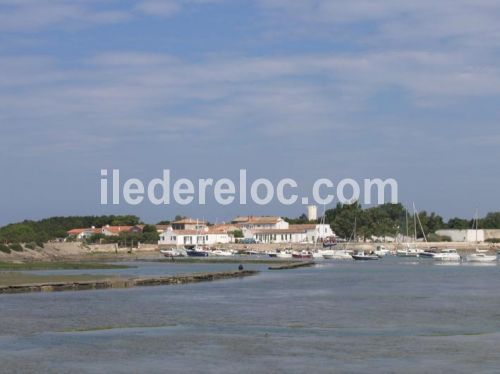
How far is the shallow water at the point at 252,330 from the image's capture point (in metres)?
26.0

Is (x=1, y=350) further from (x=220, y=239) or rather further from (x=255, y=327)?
(x=220, y=239)

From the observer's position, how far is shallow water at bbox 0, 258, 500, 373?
25984 mm

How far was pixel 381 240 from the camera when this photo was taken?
177 m

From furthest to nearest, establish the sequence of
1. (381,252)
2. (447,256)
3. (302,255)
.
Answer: (381,252), (302,255), (447,256)

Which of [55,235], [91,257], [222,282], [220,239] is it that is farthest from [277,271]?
[55,235]

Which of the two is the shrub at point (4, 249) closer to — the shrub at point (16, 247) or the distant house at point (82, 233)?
the shrub at point (16, 247)

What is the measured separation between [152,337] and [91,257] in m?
93.7

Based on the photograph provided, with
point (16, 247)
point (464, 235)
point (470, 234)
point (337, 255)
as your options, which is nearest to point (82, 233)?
point (337, 255)

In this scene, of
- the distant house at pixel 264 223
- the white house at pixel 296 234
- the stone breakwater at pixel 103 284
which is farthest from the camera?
the distant house at pixel 264 223

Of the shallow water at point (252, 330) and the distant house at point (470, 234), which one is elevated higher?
the distant house at point (470, 234)

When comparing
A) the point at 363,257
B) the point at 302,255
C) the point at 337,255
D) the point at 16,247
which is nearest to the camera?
the point at 16,247

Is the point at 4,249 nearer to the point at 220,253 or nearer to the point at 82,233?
the point at 220,253

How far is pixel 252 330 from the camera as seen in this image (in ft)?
111

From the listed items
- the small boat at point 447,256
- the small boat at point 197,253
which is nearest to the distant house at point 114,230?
the small boat at point 197,253
